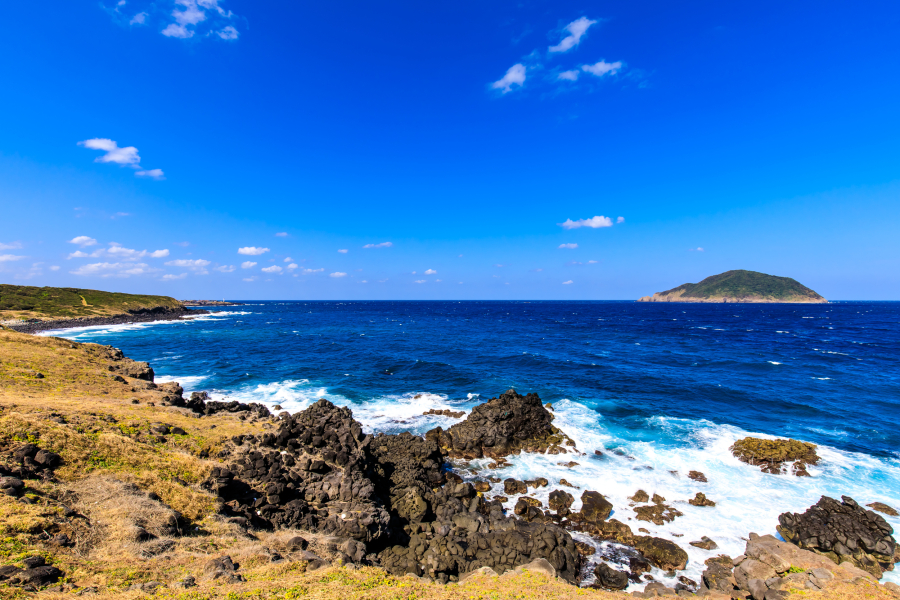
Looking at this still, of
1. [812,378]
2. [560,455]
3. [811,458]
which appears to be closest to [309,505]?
[560,455]

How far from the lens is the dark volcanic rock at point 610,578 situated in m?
15.6

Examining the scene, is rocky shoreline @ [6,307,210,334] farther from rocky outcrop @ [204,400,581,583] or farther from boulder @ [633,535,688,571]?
boulder @ [633,535,688,571]

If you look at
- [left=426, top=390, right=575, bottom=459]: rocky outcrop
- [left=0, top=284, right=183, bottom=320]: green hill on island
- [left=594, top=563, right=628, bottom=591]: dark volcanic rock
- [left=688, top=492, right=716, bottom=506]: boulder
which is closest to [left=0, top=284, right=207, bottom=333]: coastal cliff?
[left=0, top=284, right=183, bottom=320]: green hill on island

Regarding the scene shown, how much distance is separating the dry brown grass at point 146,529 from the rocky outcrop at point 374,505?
4.47ft

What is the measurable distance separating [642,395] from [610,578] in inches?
1152

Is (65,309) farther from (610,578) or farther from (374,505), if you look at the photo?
(610,578)

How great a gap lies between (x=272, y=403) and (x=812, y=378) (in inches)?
2622

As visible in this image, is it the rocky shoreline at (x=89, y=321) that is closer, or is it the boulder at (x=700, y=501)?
the boulder at (x=700, y=501)

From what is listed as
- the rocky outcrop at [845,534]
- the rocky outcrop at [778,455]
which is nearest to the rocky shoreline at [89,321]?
the rocky outcrop at [845,534]

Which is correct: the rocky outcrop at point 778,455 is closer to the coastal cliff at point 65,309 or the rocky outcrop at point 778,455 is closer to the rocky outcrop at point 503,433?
the rocky outcrop at point 503,433

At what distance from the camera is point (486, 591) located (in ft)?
40.3

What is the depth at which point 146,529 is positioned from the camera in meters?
12.7

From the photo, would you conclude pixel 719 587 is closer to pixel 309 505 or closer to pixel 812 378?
pixel 309 505

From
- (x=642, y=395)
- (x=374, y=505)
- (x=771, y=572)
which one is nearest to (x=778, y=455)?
(x=642, y=395)
